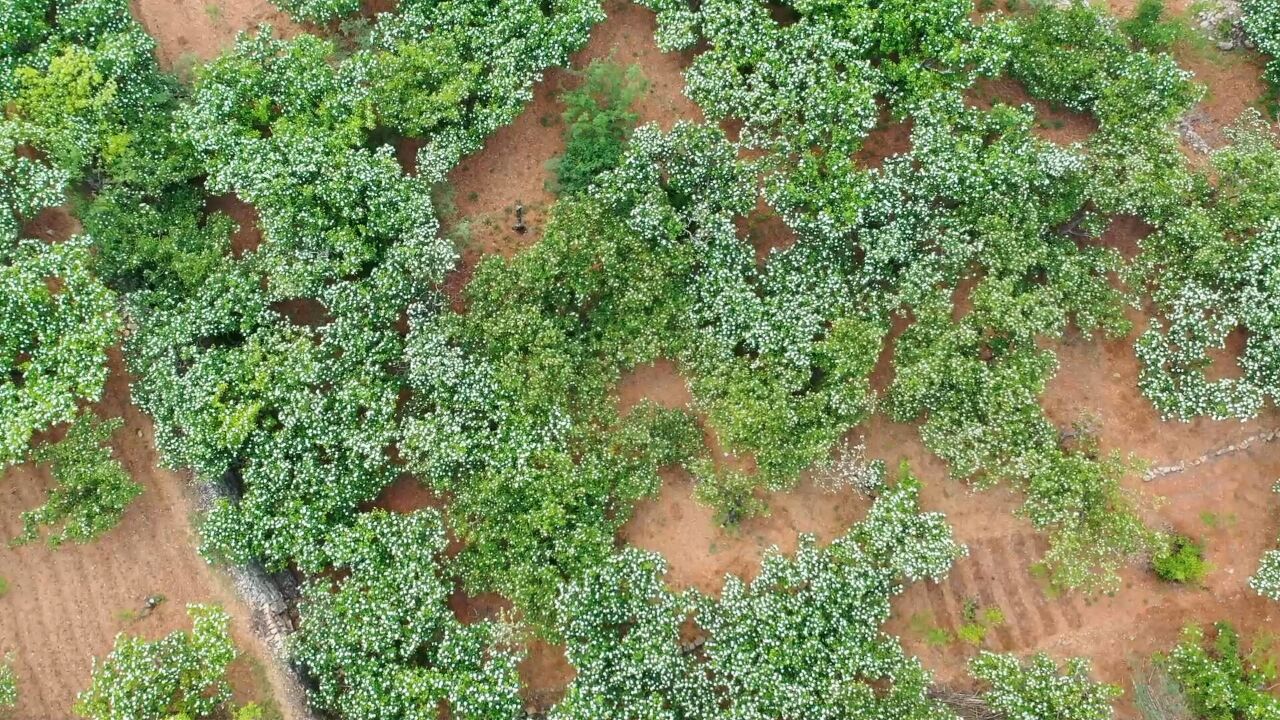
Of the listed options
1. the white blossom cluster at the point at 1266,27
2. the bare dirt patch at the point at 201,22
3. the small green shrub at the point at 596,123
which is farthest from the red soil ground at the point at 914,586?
the bare dirt patch at the point at 201,22

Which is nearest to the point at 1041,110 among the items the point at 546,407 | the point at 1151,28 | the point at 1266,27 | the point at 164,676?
the point at 1151,28

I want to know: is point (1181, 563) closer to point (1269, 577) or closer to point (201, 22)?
point (1269, 577)

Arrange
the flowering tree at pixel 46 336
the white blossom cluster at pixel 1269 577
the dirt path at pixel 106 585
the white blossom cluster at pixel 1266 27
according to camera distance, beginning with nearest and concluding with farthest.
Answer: the flowering tree at pixel 46 336, the white blossom cluster at pixel 1269 577, the dirt path at pixel 106 585, the white blossom cluster at pixel 1266 27

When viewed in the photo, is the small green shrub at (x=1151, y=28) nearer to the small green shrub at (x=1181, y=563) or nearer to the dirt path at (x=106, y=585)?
the small green shrub at (x=1181, y=563)

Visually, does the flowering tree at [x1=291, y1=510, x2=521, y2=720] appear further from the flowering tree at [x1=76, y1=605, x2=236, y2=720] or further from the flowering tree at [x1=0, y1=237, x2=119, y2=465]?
the flowering tree at [x1=0, y1=237, x2=119, y2=465]

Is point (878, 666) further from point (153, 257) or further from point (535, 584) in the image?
point (153, 257)

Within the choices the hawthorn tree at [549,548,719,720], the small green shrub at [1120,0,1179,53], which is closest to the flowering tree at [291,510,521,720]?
the hawthorn tree at [549,548,719,720]

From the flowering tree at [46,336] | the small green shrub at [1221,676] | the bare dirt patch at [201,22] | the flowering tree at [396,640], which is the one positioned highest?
the bare dirt patch at [201,22]
